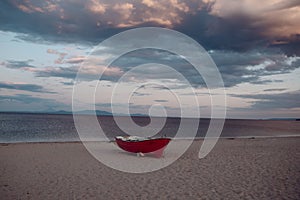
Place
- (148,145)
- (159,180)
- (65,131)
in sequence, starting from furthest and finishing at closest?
1. (65,131)
2. (148,145)
3. (159,180)

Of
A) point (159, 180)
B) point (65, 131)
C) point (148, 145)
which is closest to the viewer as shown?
point (159, 180)

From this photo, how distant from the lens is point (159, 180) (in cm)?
1026

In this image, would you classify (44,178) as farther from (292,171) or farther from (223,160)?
(292,171)

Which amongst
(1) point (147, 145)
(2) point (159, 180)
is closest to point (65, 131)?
(1) point (147, 145)

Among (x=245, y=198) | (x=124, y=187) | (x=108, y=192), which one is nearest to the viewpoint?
(x=245, y=198)

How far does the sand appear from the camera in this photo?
8.43m

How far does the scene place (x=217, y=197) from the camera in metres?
8.17

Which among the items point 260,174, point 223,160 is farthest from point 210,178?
point 223,160

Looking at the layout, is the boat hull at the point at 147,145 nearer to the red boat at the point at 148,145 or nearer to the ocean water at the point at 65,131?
the red boat at the point at 148,145

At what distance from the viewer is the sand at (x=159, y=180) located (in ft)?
27.7

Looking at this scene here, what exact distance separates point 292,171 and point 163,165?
18.5 feet

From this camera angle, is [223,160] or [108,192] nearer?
[108,192]

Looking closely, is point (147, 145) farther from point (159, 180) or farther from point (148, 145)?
point (159, 180)

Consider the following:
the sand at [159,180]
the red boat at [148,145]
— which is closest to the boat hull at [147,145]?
the red boat at [148,145]
